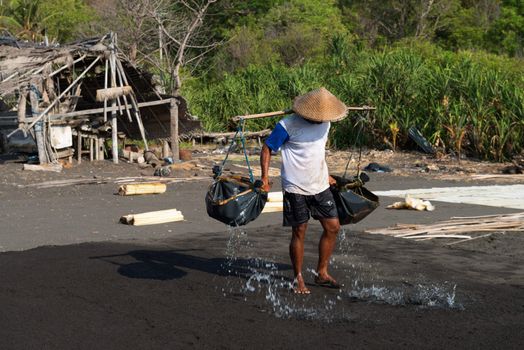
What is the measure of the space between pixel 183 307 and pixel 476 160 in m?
17.6

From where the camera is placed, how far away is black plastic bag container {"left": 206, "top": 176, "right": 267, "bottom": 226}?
288 inches

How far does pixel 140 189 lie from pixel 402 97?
1215 centimetres

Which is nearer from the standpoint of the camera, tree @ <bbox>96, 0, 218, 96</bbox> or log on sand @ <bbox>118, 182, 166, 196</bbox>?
log on sand @ <bbox>118, 182, 166, 196</bbox>

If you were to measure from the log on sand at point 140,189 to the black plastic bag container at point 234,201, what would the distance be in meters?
8.70

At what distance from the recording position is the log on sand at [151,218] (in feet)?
39.6

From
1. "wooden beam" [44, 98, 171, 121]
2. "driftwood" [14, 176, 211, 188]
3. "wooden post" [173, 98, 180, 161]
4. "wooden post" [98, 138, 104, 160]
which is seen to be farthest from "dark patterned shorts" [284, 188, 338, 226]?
"wooden post" [98, 138, 104, 160]

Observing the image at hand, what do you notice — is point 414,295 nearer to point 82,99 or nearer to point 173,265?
point 173,265

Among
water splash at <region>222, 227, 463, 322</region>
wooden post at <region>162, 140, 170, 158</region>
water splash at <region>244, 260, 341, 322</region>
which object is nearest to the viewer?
water splash at <region>244, 260, 341, 322</region>

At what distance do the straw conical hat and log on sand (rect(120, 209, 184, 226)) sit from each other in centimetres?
521

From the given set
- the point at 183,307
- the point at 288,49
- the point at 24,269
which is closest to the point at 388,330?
Result: the point at 183,307

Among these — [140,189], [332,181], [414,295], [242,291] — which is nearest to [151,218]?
[140,189]

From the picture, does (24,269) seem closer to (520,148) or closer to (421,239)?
(421,239)

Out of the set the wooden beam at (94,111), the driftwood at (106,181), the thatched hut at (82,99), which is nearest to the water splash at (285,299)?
the driftwood at (106,181)

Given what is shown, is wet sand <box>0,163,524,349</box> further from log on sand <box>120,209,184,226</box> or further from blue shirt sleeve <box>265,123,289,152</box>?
blue shirt sleeve <box>265,123,289,152</box>
